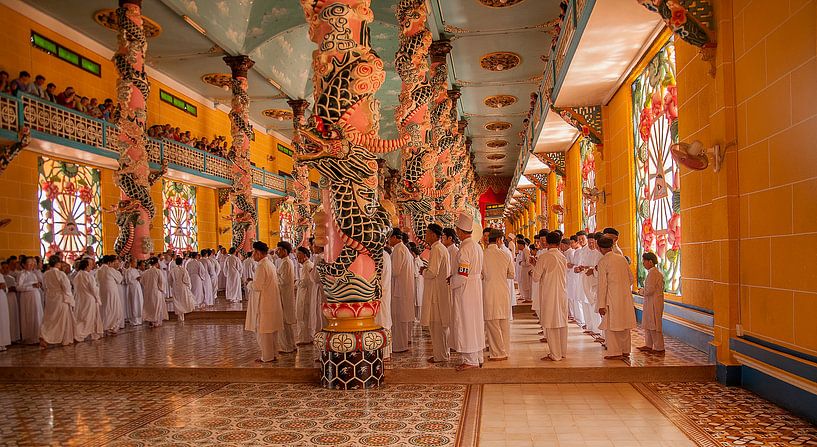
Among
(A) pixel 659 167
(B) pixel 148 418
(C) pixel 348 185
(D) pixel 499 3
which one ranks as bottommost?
(B) pixel 148 418

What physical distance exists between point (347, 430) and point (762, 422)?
3396 millimetres

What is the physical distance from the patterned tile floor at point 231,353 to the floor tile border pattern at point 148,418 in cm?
59

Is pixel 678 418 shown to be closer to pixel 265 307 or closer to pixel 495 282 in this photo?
pixel 495 282

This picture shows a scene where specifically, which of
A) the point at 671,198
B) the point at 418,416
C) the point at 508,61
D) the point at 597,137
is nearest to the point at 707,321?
the point at 671,198

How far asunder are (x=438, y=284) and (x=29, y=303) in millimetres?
7414

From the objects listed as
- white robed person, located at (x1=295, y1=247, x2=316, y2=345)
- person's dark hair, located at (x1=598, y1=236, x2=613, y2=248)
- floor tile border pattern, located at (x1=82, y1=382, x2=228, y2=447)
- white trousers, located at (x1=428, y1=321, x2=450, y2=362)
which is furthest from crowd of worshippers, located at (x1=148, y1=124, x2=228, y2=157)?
person's dark hair, located at (x1=598, y1=236, x2=613, y2=248)

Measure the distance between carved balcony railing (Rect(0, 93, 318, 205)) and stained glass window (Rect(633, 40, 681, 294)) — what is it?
10576 mm

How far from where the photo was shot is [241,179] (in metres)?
16.4

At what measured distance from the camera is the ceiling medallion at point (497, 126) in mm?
25297

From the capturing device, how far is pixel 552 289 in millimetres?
7461

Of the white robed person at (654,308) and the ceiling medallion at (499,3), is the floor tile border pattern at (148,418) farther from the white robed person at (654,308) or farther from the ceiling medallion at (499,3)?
the ceiling medallion at (499,3)

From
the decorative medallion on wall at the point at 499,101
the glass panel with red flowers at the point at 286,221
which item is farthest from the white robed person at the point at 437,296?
the glass panel with red flowers at the point at 286,221

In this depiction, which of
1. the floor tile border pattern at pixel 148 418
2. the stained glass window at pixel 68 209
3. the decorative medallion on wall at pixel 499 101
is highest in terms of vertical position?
the decorative medallion on wall at pixel 499 101

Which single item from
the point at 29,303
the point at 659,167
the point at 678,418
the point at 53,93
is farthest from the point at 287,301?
the point at 53,93
